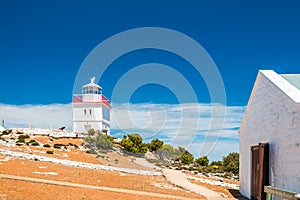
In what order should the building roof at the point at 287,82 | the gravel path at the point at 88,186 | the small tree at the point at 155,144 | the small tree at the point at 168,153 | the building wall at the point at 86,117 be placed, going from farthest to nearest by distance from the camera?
the building wall at the point at 86,117, the small tree at the point at 155,144, the small tree at the point at 168,153, the gravel path at the point at 88,186, the building roof at the point at 287,82

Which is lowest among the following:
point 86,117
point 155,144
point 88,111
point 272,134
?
point 155,144

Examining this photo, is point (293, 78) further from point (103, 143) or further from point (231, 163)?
point (103, 143)

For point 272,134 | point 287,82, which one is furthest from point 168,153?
point 287,82

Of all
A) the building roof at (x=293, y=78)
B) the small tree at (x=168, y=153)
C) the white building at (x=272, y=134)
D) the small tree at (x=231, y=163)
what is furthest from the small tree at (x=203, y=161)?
the building roof at (x=293, y=78)

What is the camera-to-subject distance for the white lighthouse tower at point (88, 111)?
5062 cm

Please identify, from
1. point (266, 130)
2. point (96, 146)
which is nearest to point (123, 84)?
point (96, 146)

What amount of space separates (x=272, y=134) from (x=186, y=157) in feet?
99.0

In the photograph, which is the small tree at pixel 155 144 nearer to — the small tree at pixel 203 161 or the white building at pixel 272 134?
the small tree at pixel 203 161

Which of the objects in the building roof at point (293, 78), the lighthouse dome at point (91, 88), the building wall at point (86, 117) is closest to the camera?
the building roof at point (293, 78)

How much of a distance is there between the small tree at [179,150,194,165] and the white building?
25.2 meters

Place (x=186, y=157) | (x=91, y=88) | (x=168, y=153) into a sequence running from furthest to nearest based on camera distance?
1. (x=91, y=88)
2. (x=168, y=153)
3. (x=186, y=157)

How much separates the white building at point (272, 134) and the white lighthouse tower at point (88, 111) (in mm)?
36716

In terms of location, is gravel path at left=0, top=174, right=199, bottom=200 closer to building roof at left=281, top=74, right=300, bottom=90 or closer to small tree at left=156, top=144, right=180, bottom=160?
building roof at left=281, top=74, right=300, bottom=90

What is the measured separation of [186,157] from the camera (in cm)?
4150
